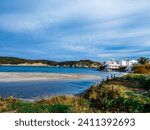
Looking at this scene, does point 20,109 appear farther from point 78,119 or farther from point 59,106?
point 78,119

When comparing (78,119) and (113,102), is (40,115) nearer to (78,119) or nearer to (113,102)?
(78,119)

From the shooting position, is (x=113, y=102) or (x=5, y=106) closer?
(x=5, y=106)

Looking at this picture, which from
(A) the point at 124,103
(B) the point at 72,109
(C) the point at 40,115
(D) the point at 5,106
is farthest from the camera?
(A) the point at 124,103

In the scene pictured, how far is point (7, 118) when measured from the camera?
904 centimetres

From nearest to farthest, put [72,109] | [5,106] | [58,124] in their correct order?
[58,124], [72,109], [5,106]

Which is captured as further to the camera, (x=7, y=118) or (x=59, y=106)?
(x=59, y=106)

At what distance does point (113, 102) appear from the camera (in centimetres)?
1438

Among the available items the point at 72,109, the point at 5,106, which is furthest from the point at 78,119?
the point at 5,106

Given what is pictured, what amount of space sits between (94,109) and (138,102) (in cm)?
175

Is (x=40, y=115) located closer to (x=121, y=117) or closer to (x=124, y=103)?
(x=121, y=117)

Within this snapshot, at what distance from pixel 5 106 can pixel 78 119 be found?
5510 millimetres

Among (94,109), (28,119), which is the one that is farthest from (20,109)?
(28,119)

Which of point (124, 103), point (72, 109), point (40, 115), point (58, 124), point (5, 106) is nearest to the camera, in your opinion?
point (58, 124)

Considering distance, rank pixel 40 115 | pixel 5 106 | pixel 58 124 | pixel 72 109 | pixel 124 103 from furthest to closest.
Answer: pixel 124 103, pixel 5 106, pixel 72 109, pixel 40 115, pixel 58 124
